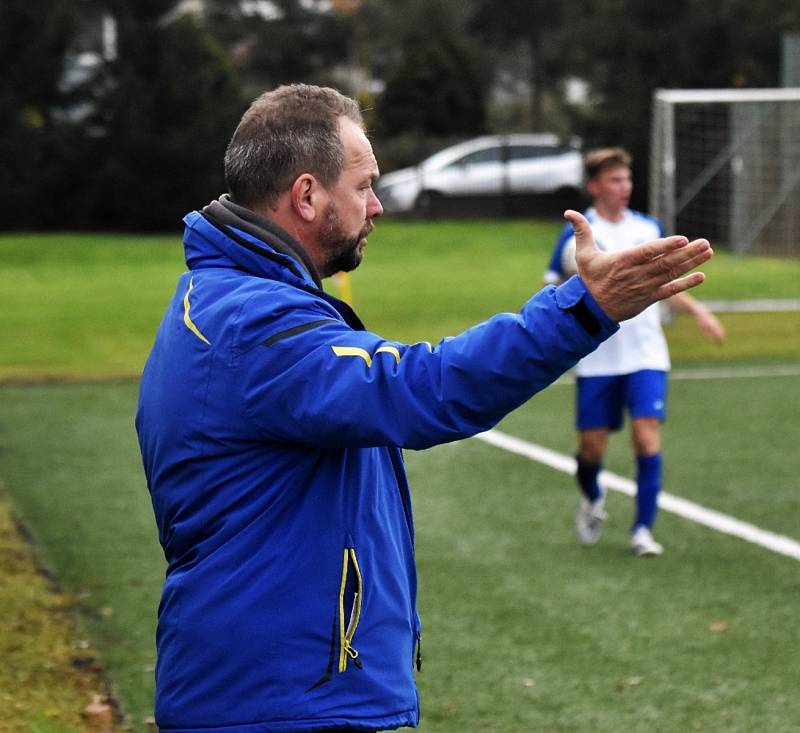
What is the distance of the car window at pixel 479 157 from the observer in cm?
3856

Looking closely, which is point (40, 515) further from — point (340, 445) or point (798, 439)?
point (340, 445)

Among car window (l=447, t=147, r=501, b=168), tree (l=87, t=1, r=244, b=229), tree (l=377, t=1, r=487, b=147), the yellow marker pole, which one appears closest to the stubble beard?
the yellow marker pole

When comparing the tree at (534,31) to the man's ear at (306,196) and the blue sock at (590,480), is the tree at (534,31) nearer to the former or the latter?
the blue sock at (590,480)

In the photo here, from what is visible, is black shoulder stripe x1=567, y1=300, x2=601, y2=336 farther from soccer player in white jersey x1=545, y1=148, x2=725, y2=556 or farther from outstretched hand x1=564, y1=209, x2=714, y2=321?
soccer player in white jersey x1=545, y1=148, x2=725, y2=556

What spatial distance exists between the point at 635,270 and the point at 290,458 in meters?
0.74

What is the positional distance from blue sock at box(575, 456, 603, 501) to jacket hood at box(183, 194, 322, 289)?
19.3 feet

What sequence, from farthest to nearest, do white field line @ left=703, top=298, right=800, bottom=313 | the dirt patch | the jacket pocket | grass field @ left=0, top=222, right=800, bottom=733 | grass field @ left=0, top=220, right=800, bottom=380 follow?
white field line @ left=703, top=298, right=800, bottom=313 → grass field @ left=0, top=220, right=800, bottom=380 → grass field @ left=0, top=222, right=800, bottom=733 → the dirt patch → the jacket pocket

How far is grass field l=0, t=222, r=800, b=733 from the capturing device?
6.17 m

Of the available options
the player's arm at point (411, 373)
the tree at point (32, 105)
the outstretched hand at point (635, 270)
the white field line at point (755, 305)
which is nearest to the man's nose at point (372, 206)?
the player's arm at point (411, 373)

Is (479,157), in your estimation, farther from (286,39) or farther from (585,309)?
(585,309)

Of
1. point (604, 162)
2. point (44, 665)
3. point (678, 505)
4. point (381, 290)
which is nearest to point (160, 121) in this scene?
point (381, 290)

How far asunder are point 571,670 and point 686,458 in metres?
5.20

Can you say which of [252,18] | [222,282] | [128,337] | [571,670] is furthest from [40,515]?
[252,18]

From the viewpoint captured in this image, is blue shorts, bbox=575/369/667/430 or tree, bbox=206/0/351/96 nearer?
blue shorts, bbox=575/369/667/430
